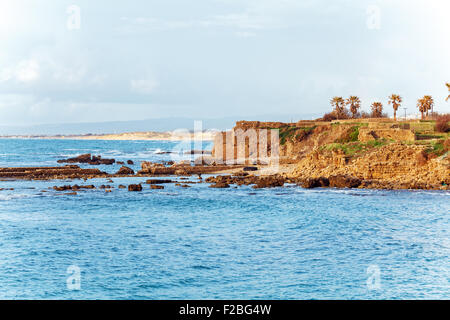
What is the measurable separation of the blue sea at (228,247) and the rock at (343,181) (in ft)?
22.8

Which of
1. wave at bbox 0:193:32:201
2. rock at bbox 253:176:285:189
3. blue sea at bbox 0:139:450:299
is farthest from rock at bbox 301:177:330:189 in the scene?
wave at bbox 0:193:32:201

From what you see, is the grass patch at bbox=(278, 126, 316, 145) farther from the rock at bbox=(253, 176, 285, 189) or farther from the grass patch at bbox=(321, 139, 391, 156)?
the rock at bbox=(253, 176, 285, 189)

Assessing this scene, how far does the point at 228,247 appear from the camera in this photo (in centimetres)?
2591

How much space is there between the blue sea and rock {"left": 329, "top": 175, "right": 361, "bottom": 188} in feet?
22.8

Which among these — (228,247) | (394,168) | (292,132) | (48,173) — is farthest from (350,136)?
(228,247)

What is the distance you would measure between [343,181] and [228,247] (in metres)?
30.4

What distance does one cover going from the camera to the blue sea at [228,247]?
62.8 ft

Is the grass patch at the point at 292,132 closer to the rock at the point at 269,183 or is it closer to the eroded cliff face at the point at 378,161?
the eroded cliff face at the point at 378,161

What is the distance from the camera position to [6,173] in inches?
2628

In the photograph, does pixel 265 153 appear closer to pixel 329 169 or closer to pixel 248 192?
pixel 329 169

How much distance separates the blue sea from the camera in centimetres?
1916

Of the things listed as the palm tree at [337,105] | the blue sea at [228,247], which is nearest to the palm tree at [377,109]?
the palm tree at [337,105]
